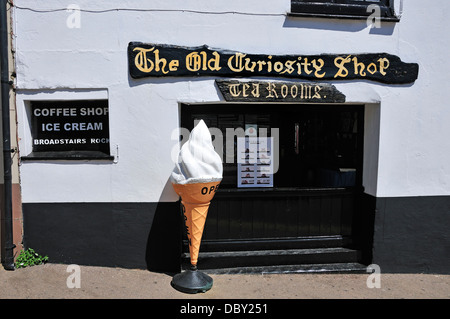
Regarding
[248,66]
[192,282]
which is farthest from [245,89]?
[192,282]

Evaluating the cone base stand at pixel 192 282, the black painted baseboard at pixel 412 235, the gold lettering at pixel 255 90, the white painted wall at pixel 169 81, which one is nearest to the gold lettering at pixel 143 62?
the white painted wall at pixel 169 81

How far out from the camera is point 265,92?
4.44 meters

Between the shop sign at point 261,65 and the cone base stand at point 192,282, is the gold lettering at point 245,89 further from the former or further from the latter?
the cone base stand at point 192,282

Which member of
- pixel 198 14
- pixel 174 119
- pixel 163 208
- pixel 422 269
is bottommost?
pixel 422 269

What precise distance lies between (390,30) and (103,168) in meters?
4.21

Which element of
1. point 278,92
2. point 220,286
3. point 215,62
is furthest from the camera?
point 278,92

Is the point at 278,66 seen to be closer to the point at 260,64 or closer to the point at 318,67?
the point at 260,64

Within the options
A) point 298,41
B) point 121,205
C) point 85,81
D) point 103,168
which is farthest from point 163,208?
point 298,41

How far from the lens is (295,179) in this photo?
17.0 feet

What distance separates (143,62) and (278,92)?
1.77 meters

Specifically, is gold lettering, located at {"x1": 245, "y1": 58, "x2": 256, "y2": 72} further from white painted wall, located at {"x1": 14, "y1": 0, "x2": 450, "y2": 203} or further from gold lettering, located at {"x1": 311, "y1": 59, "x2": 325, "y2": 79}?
gold lettering, located at {"x1": 311, "y1": 59, "x2": 325, "y2": 79}

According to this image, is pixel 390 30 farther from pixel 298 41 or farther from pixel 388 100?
pixel 298 41

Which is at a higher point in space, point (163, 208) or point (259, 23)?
point (259, 23)

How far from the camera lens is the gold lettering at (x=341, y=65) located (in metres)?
4.48
